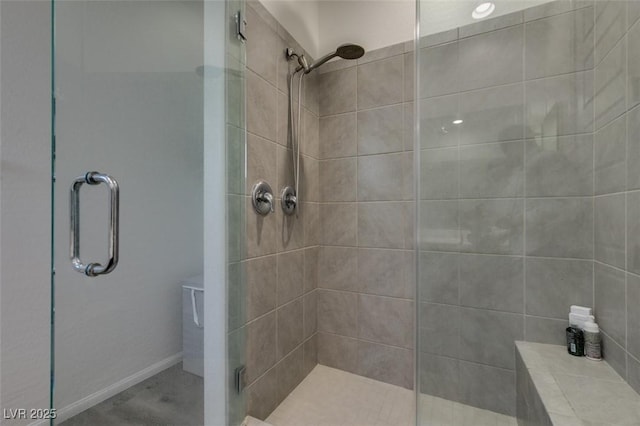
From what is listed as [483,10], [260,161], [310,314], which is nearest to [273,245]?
[260,161]

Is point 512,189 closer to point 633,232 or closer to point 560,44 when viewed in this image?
point 633,232

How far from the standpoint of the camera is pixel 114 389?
32.7 inches

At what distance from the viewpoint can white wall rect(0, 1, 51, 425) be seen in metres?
0.94

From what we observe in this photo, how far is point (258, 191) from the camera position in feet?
3.76

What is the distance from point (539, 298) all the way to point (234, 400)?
122cm

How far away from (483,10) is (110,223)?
5.04 ft

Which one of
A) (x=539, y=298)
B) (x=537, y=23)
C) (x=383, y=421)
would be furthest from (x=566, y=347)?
(x=537, y=23)

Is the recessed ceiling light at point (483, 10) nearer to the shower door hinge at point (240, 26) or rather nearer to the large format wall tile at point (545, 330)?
the shower door hinge at point (240, 26)

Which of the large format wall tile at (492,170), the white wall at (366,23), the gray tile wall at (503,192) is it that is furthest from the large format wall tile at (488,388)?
the white wall at (366,23)

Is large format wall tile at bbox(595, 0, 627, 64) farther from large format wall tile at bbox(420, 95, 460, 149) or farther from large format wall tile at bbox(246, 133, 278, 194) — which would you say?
large format wall tile at bbox(246, 133, 278, 194)

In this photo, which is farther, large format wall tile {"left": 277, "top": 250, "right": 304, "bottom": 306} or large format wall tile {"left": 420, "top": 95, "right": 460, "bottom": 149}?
large format wall tile {"left": 277, "top": 250, "right": 304, "bottom": 306}

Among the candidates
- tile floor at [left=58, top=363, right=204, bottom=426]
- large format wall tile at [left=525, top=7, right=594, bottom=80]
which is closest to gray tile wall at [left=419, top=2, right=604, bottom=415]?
large format wall tile at [left=525, top=7, right=594, bottom=80]

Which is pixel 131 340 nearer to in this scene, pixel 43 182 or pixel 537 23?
pixel 43 182

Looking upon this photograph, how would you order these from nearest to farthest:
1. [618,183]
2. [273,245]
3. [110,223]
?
[110,223]
[618,183]
[273,245]
